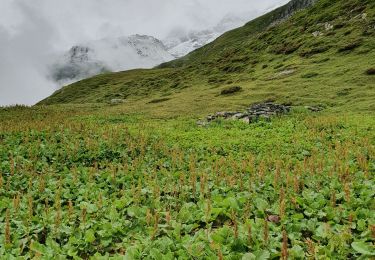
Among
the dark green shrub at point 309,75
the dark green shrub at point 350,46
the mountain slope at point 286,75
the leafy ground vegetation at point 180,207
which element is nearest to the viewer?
the leafy ground vegetation at point 180,207

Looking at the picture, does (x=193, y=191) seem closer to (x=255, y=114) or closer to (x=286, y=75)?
(x=255, y=114)

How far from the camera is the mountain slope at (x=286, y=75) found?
1917 inches

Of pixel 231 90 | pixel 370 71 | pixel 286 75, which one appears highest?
pixel 231 90

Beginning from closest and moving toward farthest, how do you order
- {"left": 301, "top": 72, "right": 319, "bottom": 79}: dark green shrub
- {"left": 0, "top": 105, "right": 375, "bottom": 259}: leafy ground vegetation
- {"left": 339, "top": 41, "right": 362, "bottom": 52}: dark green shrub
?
{"left": 0, "top": 105, "right": 375, "bottom": 259}: leafy ground vegetation < {"left": 301, "top": 72, "right": 319, "bottom": 79}: dark green shrub < {"left": 339, "top": 41, "right": 362, "bottom": 52}: dark green shrub

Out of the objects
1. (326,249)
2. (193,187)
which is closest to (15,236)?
(193,187)

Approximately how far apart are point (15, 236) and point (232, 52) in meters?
108

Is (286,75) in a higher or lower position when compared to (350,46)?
lower

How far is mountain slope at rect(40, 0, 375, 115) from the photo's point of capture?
1917 inches

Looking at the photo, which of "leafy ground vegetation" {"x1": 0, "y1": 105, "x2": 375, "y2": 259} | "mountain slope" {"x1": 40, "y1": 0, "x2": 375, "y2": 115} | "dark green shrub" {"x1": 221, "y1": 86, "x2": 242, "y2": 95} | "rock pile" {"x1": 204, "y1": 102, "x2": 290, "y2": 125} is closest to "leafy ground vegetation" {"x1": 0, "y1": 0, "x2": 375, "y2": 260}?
"leafy ground vegetation" {"x1": 0, "y1": 105, "x2": 375, "y2": 259}

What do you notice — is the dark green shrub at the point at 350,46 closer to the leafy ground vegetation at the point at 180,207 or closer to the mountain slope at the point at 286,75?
the mountain slope at the point at 286,75

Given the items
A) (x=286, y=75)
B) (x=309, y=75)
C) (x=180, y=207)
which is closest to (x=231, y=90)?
(x=286, y=75)

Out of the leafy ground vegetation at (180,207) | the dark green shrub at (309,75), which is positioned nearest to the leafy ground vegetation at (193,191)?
the leafy ground vegetation at (180,207)

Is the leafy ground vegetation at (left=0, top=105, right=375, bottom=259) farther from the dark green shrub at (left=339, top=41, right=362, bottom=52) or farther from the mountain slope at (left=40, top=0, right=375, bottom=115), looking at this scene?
the dark green shrub at (left=339, top=41, right=362, bottom=52)

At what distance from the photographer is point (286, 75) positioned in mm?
65000
